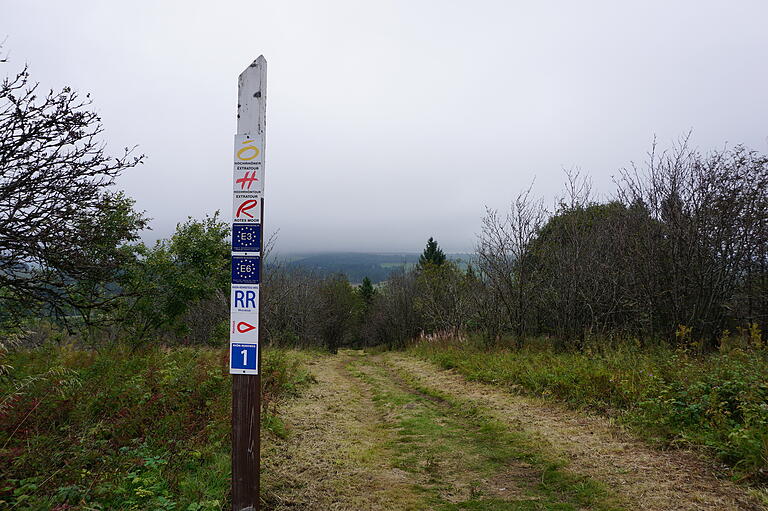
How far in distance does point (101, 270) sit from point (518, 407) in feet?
22.9

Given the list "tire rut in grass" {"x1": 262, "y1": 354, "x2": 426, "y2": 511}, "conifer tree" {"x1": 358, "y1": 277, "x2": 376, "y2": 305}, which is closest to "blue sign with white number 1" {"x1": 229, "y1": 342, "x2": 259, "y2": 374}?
"tire rut in grass" {"x1": 262, "y1": 354, "x2": 426, "y2": 511}

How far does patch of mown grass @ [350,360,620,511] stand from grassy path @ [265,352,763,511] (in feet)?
0.04

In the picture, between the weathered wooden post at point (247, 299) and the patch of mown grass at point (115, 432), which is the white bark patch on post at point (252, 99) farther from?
the patch of mown grass at point (115, 432)

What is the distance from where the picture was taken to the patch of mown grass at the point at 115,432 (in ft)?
11.5

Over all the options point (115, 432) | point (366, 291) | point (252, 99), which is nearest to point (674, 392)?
point (252, 99)

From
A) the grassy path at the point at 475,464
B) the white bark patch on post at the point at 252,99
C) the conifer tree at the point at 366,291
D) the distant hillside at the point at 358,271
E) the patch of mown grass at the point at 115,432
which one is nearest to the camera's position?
the white bark patch on post at the point at 252,99

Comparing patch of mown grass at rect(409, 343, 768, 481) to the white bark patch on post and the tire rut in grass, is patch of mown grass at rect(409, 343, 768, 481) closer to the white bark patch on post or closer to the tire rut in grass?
the tire rut in grass

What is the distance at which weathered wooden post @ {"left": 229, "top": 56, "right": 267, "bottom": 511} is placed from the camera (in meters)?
3.25

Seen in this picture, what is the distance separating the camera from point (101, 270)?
6309 millimetres

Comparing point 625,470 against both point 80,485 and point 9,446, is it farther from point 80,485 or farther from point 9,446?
point 9,446

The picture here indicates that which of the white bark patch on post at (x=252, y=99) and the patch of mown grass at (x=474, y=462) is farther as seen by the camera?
the patch of mown grass at (x=474, y=462)

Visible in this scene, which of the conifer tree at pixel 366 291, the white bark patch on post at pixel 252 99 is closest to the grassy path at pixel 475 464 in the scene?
the white bark patch on post at pixel 252 99

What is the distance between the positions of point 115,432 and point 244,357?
3072 millimetres

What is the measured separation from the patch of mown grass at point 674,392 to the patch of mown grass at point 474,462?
148 centimetres
